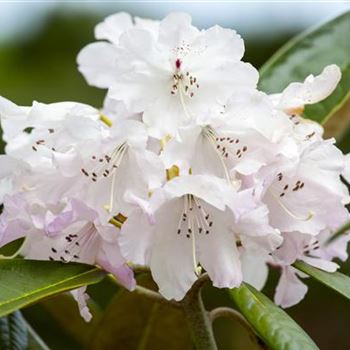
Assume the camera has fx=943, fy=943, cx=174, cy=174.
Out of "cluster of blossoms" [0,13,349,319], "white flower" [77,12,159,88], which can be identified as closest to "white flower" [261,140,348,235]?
"cluster of blossoms" [0,13,349,319]

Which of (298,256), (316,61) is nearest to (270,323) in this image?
(298,256)

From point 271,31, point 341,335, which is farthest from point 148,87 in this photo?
point 271,31

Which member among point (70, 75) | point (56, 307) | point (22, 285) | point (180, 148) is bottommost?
point (70, 75)

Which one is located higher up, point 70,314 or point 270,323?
point 270,323

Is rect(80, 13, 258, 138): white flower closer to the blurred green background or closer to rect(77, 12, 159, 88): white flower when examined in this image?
rect(77, 12, 159, 88): white flower

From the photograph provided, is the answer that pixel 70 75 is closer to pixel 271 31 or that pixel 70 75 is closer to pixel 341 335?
pixel 271 31

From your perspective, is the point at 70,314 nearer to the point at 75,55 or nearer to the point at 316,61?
the point at 316,61
